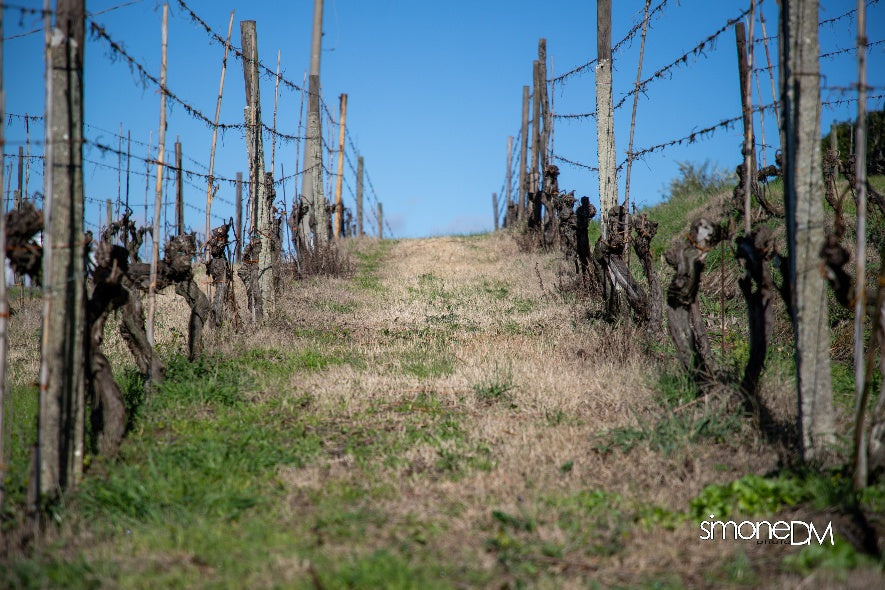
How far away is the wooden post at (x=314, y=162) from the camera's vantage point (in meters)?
16.4

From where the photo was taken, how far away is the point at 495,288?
13719mm

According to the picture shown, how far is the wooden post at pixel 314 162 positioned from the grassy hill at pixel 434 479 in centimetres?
914

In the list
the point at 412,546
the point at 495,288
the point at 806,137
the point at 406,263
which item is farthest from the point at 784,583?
the point at 406,263

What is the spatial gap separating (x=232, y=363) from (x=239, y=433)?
196 cm

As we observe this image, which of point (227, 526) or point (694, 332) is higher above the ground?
point (694, 332)

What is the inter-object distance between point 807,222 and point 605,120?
18.0 feet

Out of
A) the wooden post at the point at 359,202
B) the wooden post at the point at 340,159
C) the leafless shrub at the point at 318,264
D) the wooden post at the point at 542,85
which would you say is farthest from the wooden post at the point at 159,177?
the wooden post at the point at 359,202

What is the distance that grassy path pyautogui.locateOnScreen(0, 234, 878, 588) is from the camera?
3316 millimetres

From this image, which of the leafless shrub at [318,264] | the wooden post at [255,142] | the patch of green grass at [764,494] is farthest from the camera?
the leafless shrub at [318,264]

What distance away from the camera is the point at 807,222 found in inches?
161

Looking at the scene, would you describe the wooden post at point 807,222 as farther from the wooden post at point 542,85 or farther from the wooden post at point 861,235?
the wooden post at point 542,85

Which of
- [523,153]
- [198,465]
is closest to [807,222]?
[198,465]

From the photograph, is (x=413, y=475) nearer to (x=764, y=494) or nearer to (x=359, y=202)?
(x=764, y=494)

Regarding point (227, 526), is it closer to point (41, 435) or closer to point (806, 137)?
point (41, 435)
